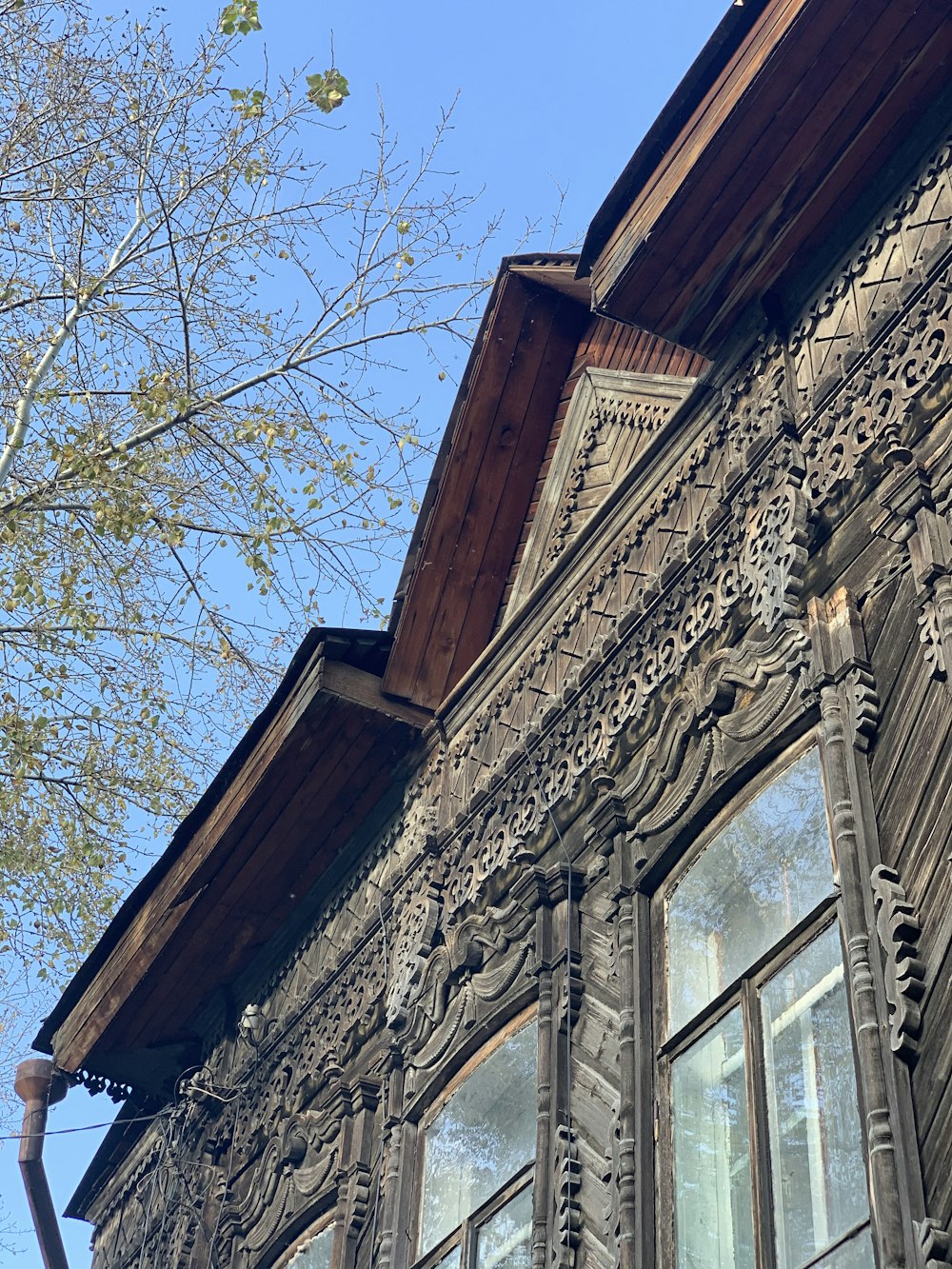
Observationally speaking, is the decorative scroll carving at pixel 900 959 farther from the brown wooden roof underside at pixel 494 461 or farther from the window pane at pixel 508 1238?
the brown wooden roof underside at pixel 494 461

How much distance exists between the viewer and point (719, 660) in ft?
18.5

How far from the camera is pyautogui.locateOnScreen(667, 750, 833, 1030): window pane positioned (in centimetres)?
483

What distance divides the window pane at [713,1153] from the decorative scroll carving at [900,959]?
2.39 feet

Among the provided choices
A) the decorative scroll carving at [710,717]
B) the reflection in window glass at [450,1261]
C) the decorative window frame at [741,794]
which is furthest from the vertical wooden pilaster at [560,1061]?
the reflection in window glass at [450,1261]

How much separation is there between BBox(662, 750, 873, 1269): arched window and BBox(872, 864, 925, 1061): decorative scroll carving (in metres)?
0.27

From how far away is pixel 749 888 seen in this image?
16.6 feet

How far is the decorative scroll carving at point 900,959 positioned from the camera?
3932mm

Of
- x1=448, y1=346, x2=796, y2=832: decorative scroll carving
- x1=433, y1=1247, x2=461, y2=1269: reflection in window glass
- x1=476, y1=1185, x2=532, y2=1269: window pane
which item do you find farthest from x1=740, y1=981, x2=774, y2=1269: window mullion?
x1=433, y1=1247, x2=461, y2=1269: reflection in window glass

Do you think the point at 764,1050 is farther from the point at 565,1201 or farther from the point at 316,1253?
the point at 316,1253

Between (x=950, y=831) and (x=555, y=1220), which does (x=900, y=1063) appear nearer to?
(x=950, y=831)

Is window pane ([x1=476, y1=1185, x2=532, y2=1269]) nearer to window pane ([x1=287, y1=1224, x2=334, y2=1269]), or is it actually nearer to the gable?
window pane ([x1=287, y1=1224, x2=334, y2=1269])

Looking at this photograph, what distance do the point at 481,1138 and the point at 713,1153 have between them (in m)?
1.53

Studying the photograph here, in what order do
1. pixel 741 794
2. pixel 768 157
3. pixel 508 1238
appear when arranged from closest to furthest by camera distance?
1. pixel 741 794
2. pixel 508 1238
3. pixel 768 157

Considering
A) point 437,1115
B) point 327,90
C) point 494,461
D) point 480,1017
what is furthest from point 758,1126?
point 327,90
